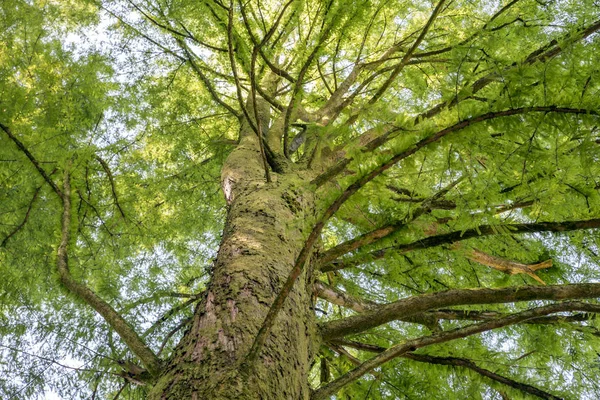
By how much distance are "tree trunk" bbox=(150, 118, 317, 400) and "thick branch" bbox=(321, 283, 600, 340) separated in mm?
161

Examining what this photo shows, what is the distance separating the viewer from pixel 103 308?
5.88 feet

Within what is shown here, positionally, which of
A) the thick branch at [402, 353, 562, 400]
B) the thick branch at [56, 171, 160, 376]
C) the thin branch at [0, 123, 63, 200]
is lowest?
the thick branch at [402, 353, 562, 400]

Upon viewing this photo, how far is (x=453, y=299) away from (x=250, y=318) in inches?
31.1

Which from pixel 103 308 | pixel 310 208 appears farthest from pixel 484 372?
pixel 103 308

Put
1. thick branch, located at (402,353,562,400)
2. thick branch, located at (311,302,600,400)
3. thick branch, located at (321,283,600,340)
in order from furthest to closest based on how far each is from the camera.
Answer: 1. thick branch, located at (402,353,562,400)
2. thick branch, located at (321,283,600,340)
3. thick branch, located at (311,302,600,400)

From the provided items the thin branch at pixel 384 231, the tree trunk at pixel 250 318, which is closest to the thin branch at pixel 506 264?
the thin branch at pixel 384 231

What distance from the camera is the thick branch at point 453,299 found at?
161 cm

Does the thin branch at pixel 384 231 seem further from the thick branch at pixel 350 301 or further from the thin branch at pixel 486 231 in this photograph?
the thick branch at pixel 350 301

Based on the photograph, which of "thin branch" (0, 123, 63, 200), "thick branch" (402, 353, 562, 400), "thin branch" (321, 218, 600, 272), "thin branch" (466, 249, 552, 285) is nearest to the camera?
"thin branch" (321, 218, 600, 272)

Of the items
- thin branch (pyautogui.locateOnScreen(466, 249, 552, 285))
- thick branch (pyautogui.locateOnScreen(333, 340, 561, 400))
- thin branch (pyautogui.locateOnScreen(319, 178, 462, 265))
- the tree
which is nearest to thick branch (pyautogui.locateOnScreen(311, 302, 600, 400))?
the tree

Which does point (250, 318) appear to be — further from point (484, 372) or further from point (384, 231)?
point (484, 372)

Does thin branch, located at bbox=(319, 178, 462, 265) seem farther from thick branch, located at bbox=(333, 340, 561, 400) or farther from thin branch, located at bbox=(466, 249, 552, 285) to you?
thin branch, located at bbox=(466, 249, 552, 285)

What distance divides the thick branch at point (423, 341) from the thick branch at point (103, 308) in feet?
1.89

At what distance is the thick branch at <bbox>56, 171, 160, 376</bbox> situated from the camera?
61.7 inches
